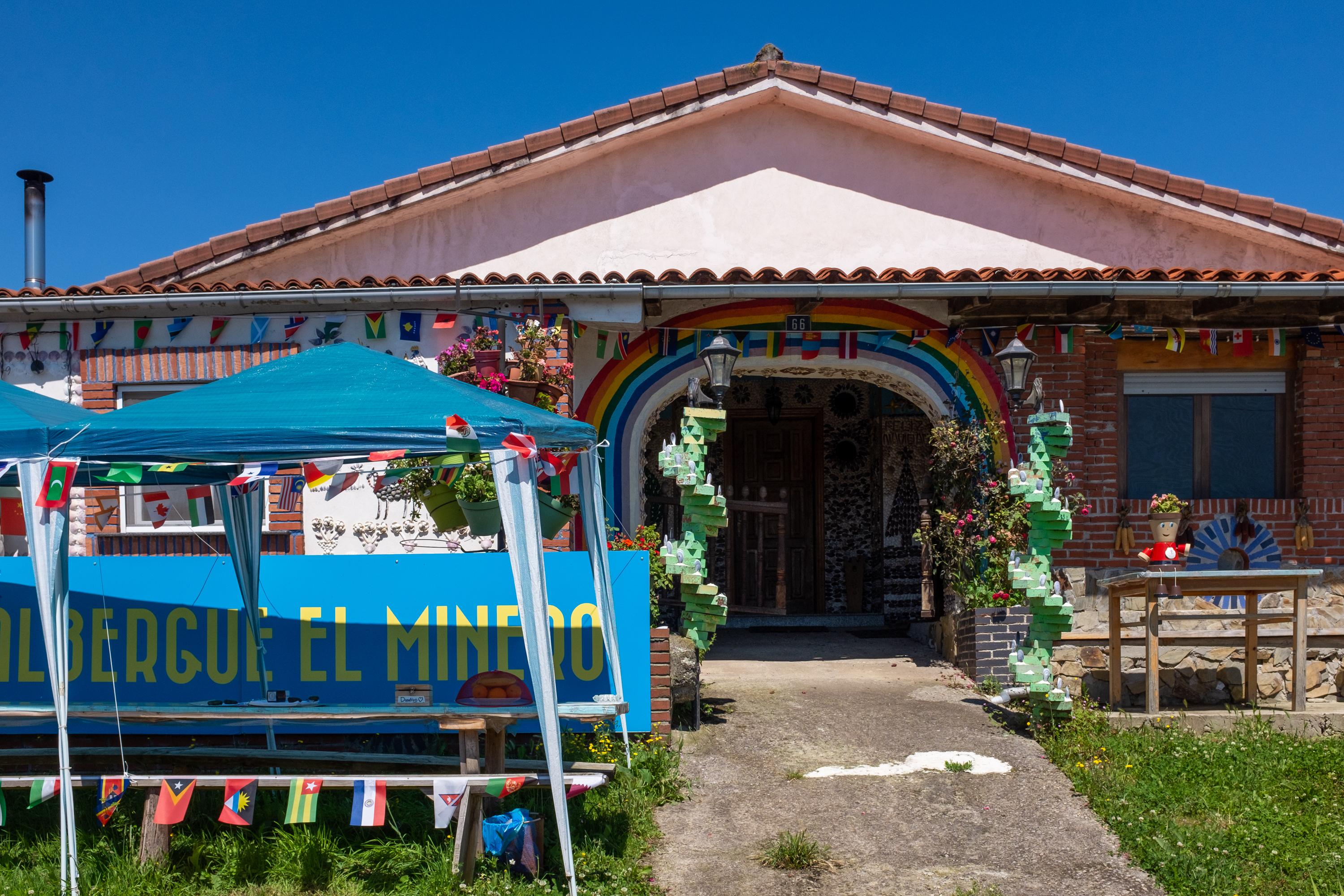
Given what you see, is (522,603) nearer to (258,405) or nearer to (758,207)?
(258,405)

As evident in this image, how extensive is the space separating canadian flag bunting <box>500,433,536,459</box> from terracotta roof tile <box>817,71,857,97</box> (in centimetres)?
643

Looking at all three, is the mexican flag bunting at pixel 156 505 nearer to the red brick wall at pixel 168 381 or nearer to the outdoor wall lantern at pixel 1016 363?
the red brick wall at pixel 168 381

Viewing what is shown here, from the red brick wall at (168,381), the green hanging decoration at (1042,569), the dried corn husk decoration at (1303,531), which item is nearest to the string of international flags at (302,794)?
the green hanging decoration at (1042,569)

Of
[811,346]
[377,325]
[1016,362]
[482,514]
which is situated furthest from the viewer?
[811,346]

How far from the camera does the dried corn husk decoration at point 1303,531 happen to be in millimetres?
8453

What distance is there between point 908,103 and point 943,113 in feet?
1.09

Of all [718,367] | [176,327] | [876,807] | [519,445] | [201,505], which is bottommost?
[876,807]

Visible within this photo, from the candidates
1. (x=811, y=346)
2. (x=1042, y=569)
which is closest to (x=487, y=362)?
(x=811, y=346)

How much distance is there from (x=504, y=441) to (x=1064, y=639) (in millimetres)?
5330

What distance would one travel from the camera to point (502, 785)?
4.67m

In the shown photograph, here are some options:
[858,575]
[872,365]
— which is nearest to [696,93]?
[872,365]

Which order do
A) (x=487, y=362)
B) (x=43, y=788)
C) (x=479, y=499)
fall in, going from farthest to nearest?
1. (x=487, y=362)
2. (x=479, y=499)
3. (x=43, y=788)

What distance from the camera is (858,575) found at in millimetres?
11531

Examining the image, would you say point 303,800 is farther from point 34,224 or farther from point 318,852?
point 34,224
